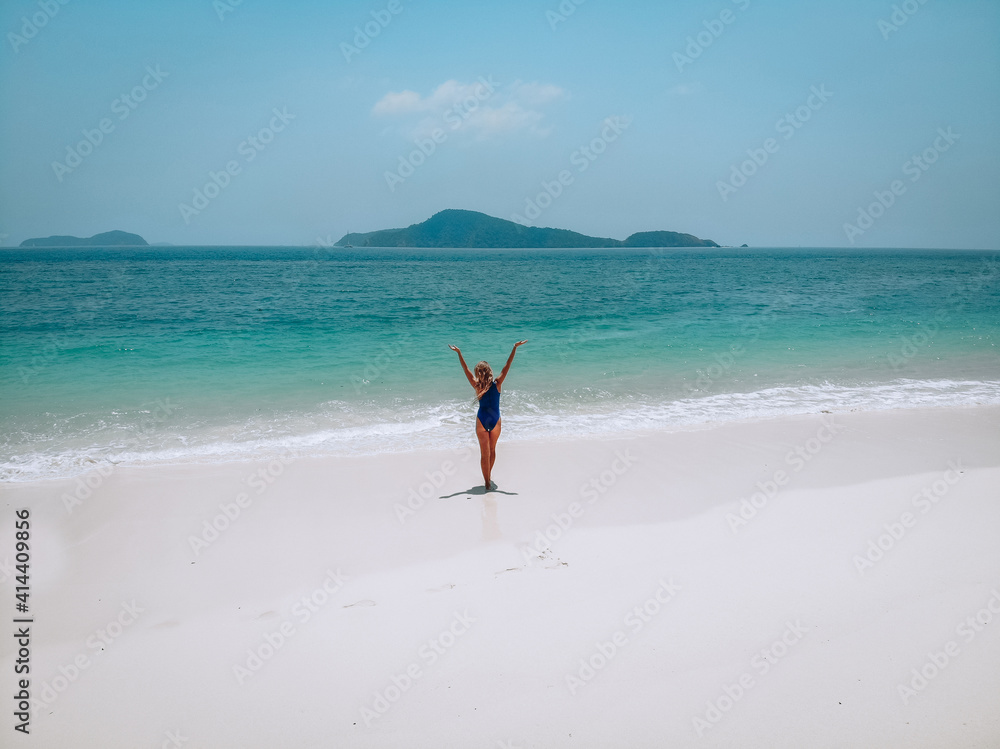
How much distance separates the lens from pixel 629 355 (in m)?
16.7

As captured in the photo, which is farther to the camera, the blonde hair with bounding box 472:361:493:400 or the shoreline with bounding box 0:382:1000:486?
the shoreline with bounding box 0:382:1000:486

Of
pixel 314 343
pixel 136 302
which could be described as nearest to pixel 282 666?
pixel 314 343

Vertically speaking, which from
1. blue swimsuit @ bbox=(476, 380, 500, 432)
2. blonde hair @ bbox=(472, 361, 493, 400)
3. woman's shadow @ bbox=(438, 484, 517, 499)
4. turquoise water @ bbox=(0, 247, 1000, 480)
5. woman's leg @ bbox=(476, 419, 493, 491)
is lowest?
woman's shadow @ bbox=(438, 484, 517, 499)

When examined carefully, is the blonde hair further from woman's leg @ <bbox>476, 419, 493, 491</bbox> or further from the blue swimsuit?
woman's leg @ <bbox>476, 419, 493, 491</bbox>

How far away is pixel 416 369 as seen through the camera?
48.1 feet

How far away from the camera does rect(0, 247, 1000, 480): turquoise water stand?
10031mm

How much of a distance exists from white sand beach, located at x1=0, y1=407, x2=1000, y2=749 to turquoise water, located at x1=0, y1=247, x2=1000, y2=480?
2.04 metres

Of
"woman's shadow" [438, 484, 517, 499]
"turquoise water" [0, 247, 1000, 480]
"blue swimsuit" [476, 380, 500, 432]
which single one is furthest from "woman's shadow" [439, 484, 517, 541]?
"turquoise water" [0, 247, 1000, 480]

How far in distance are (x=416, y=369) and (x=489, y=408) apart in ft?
25.3

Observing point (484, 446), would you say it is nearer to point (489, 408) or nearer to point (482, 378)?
point (489, 408)

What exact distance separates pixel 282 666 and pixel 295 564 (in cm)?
154

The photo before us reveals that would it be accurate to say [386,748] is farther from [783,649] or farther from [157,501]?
[157,501]

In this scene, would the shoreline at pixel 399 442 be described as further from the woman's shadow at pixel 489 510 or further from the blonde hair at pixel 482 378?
the blonde hair at pixel 482 378

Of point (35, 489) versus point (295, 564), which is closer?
point (295, 564)
